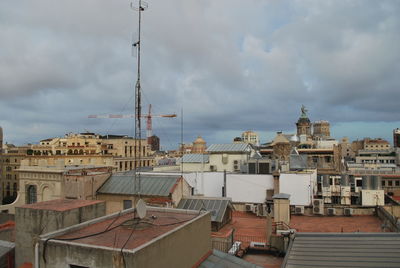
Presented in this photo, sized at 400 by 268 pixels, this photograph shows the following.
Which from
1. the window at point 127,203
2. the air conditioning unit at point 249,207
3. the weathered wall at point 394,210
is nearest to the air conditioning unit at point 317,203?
the weathered wall at point 394,210

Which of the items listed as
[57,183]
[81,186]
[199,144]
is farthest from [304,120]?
[81,186]

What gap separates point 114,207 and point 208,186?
13.7 meters

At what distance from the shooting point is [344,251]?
41.1 feet

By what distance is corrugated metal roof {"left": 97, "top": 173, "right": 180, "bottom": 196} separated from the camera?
2411 cm

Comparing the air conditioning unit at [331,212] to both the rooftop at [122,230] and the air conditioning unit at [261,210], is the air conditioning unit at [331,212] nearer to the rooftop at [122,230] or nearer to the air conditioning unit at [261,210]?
the air conditioning unit at [261,210]

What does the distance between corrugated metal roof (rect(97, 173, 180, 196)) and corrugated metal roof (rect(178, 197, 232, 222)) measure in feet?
5.63

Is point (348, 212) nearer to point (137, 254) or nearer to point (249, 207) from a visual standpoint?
point (249, 207)

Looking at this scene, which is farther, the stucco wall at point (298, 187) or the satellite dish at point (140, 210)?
the stucco wall at point (298, 187)

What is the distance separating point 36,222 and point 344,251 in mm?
13062

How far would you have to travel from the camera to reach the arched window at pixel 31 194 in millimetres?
29669

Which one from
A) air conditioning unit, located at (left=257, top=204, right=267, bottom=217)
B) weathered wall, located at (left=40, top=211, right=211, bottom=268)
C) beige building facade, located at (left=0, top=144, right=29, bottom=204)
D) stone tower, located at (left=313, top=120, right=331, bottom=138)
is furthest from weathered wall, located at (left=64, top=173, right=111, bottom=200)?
stone tower, located at (left=313, top=120, right=331, bottom=138)

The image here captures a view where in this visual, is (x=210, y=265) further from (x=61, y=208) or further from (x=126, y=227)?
(x=61, y=208)

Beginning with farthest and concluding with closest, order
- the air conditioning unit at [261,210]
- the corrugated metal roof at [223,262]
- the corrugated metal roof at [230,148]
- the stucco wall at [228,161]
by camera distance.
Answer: the corrugated metal roof at [230,148] < the stucco wall at [228,161] < the air conditioning unit at [261,210] < the corrugated metal roof at [223,262]

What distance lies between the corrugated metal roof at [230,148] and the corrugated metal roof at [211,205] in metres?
19.9
